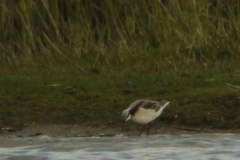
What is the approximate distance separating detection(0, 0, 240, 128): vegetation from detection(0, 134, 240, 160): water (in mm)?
619

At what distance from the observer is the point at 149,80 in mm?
7363

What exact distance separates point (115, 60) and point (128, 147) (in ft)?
13.4

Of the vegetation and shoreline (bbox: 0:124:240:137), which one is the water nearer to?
shoreline (bbox: 0:124:240:137)

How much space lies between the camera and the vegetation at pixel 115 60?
6211mm

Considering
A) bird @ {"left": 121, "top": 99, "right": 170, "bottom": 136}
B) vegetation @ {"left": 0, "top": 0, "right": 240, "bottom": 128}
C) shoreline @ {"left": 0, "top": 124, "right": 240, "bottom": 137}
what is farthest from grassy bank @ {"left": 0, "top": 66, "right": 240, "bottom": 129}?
bird @ {"left": 121, "top": 99, "right": 170, "bottom": 136}

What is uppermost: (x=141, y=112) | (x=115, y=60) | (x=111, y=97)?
(x=141, y=112)

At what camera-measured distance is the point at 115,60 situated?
8859 millimetres

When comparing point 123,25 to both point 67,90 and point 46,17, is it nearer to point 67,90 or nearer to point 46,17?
point 46,17

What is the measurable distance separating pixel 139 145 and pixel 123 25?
5.11 m

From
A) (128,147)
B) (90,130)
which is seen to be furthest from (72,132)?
(128,147)

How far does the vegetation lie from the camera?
6211mm

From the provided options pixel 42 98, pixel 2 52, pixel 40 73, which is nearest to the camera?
pixel 42 98

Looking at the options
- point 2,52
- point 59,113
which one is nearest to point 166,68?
point 59,113

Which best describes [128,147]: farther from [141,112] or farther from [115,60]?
[115,60]
